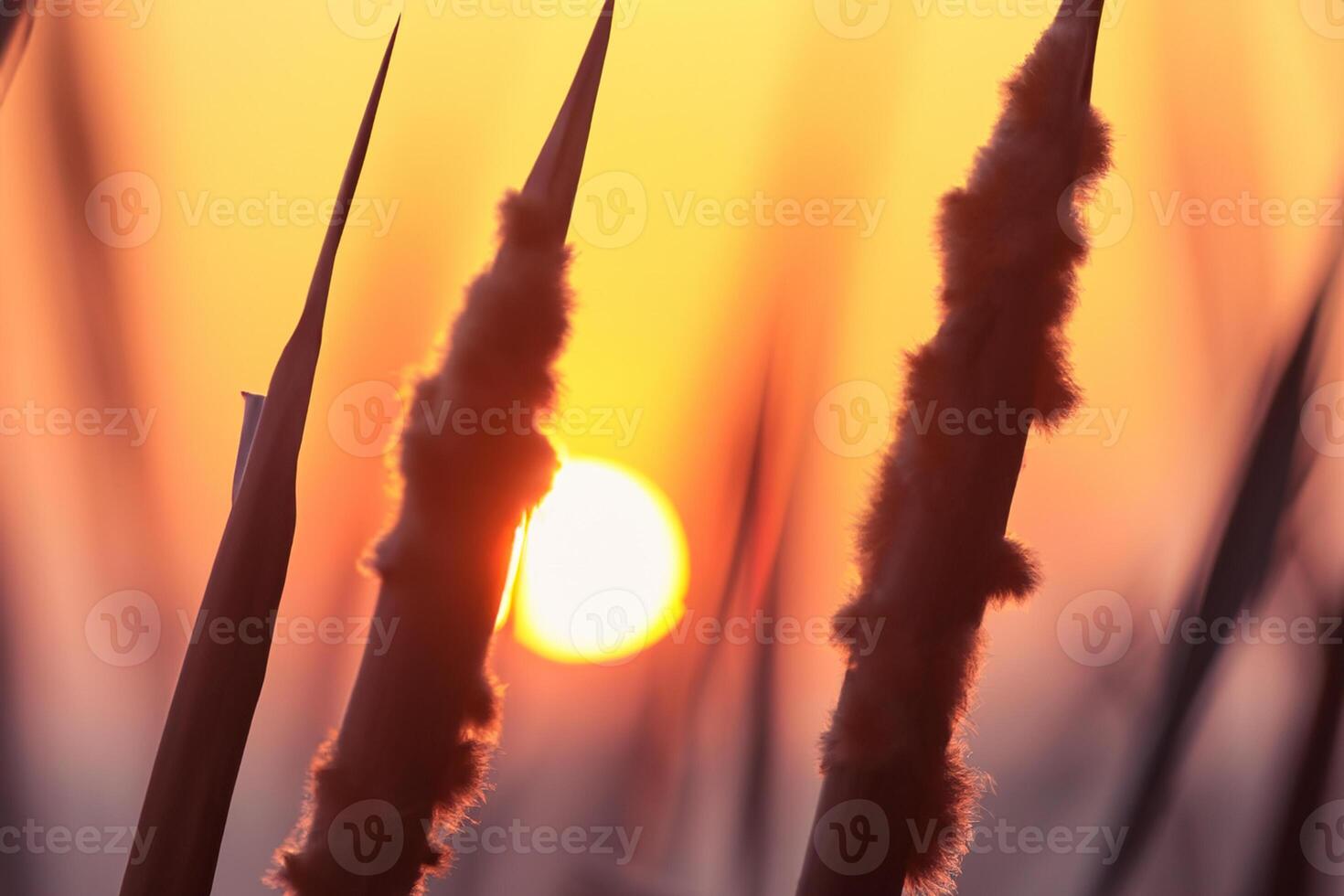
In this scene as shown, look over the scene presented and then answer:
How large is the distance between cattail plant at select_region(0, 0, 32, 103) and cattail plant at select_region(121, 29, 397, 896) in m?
0.50

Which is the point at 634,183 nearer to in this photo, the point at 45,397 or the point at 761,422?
the point at 761,422

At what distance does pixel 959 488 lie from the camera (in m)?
0.66

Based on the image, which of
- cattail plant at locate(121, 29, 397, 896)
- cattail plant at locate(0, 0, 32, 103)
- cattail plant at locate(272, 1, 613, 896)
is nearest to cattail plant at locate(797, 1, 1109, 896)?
cattail plant at locate(272, 1, 613, 896)

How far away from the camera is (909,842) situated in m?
0.65

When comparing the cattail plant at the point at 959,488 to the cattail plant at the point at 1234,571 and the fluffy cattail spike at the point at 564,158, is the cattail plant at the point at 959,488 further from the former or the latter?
the cattail plant at the point at 1234,571

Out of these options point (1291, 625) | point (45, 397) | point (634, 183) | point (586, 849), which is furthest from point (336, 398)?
point (1291, 625)

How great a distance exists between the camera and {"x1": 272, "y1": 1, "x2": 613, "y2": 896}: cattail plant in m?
0.65

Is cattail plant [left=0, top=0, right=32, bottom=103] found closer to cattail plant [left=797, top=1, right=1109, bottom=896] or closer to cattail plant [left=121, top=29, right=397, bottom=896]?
cattail plant [left=121, top=29, right=397, bottom=896]

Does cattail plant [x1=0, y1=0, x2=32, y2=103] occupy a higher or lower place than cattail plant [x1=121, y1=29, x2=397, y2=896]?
higher

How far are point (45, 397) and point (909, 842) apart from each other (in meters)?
0.88

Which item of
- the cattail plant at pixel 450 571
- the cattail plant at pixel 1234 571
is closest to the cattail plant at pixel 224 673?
the cattail plant at pixel 450 571

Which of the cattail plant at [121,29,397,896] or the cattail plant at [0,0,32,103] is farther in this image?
the cattail plant at [0,0,32,103]

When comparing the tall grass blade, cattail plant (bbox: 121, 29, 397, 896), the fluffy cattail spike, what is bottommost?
cattail plant (bbox: 121, 29, 397, 896)

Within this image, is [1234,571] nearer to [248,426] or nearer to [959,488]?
[959,488]
